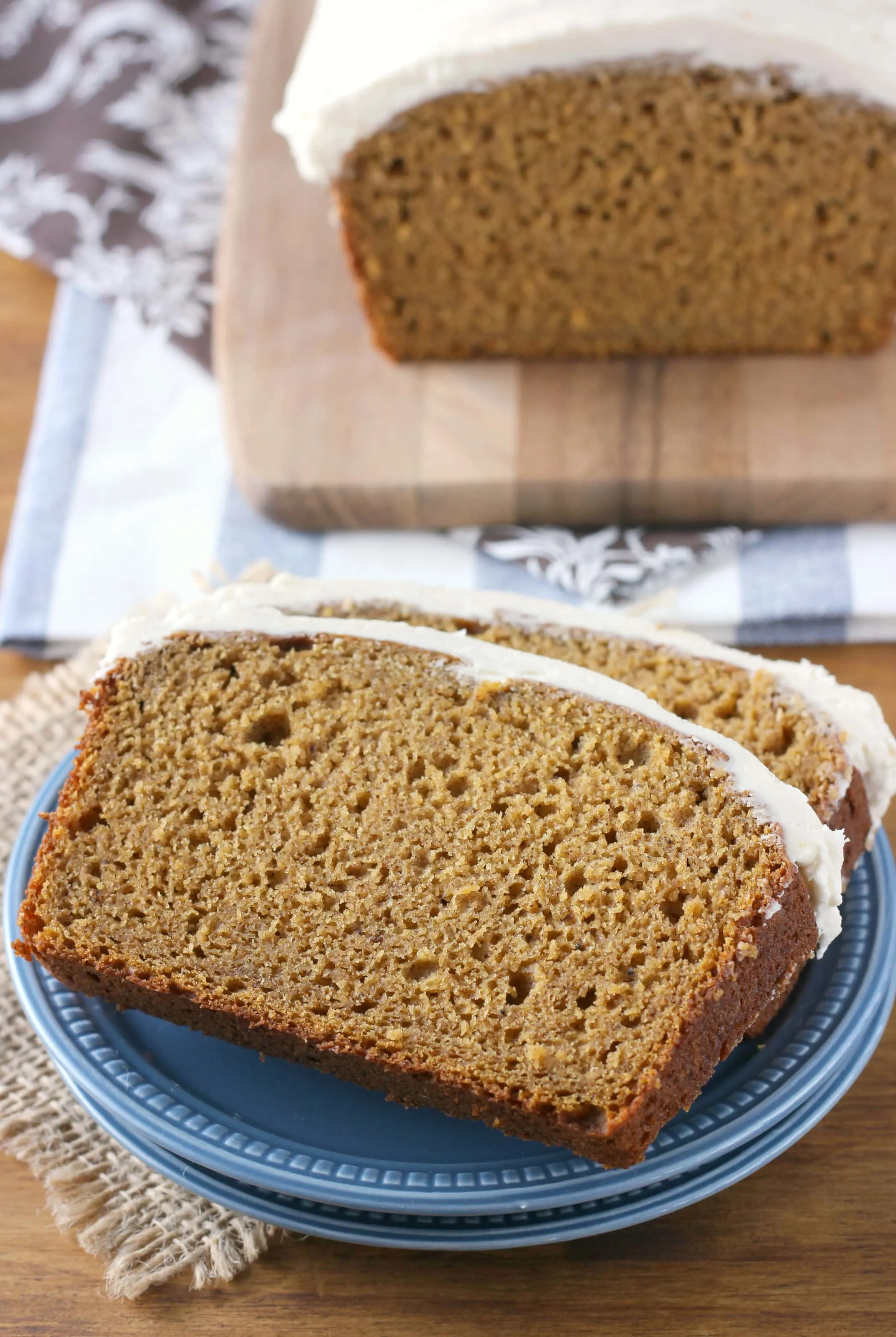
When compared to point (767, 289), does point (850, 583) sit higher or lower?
lower

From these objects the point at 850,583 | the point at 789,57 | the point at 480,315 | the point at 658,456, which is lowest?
the point at 850,583

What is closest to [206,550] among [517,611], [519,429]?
[519,429]

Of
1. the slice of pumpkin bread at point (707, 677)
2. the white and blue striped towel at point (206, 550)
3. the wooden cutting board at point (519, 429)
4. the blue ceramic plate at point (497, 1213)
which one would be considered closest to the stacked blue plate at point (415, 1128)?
the blue ceramic plate at point (497, 1213)

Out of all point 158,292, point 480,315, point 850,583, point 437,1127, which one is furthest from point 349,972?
point 158,292

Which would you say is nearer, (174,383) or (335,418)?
(335,418)

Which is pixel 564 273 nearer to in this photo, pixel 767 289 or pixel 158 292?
pixel 767 289

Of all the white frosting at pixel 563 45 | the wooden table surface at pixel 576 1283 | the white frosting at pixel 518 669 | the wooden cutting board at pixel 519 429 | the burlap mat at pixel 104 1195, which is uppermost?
the white frosting at pixel 563 45

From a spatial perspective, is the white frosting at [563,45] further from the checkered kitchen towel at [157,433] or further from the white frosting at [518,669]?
the white frosting at [518,669]
